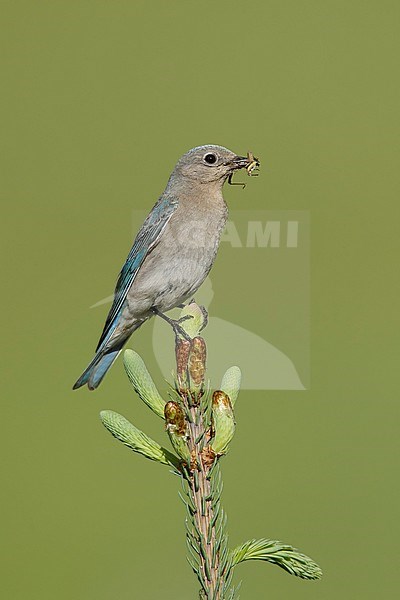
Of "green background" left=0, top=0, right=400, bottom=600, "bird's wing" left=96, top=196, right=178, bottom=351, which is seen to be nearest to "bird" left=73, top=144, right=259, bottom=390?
"bird's wing" left=96, top=196, right=178, bottom=351

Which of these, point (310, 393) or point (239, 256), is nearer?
point (239, 256)

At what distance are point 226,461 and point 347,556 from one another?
830mm

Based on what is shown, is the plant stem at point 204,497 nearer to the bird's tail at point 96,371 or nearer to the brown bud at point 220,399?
the brown bud at point 220,399

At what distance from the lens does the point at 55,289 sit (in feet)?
18.4

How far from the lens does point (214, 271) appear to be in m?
3.98

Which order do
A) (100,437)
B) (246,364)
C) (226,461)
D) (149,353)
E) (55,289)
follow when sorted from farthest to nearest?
(55,289), (100,437), (226,461), (246,364), (149,353)

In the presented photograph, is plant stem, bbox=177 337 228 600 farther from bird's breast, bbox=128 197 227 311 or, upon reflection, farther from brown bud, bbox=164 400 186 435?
bird's breast, bbox=128 197 227 311

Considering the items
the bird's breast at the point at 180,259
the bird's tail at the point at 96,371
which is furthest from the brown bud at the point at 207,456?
the bird's breast at the point at 180,259

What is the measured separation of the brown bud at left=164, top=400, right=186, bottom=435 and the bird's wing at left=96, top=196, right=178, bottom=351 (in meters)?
1.12

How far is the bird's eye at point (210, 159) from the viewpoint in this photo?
7.94ft

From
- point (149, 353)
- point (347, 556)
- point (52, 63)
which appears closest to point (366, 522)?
point (347, 556)

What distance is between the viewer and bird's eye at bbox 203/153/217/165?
242 cm

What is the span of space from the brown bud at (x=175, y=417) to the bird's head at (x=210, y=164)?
1.17 meters

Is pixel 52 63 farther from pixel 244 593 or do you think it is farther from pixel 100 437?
pixel 244 593
